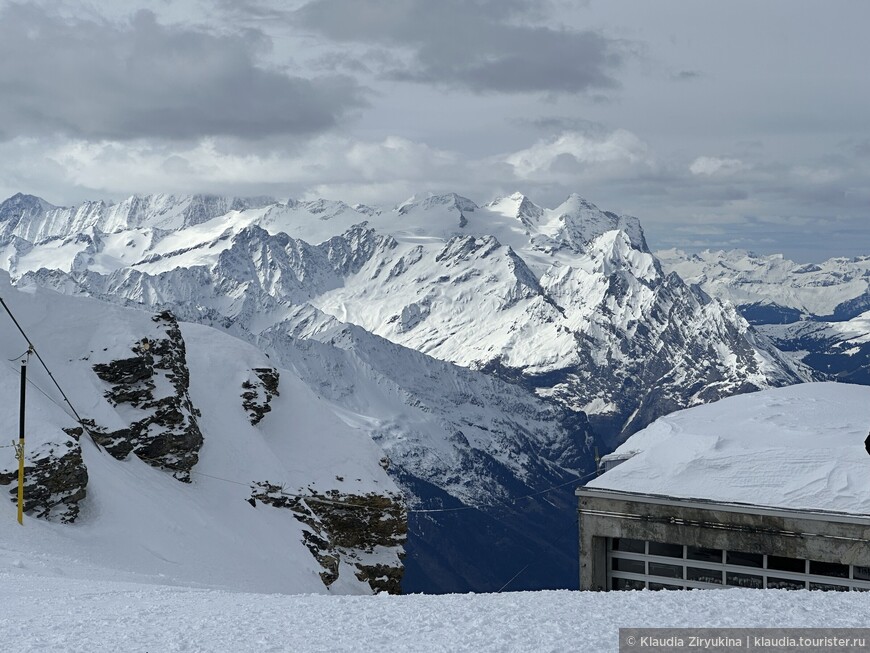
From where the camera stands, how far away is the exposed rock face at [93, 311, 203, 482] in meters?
59.0

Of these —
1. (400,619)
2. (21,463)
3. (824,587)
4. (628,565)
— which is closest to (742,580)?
(824,587)

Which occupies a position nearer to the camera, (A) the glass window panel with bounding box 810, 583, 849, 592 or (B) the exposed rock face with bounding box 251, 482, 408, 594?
(A) the glass window panel with bounding box 810, 583, 849, 592

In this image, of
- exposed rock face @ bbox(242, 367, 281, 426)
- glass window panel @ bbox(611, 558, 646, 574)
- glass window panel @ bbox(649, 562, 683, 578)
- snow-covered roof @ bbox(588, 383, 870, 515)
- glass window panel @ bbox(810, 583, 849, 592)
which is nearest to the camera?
glass window panel @ bbox(810, 583, 849, 592)

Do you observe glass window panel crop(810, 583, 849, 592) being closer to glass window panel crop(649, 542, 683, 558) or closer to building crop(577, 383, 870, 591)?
building crop(577, 383, 870, 591)

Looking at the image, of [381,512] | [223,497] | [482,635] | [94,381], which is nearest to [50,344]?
[94,381]

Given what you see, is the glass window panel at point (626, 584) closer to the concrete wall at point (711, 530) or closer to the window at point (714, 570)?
the window at point (714, 570)

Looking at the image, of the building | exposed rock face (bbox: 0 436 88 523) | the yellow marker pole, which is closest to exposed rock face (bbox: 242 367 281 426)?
exposed rock face (bbox: 0 436 88 523)

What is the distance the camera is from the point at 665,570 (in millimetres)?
33188

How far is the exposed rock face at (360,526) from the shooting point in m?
62.9

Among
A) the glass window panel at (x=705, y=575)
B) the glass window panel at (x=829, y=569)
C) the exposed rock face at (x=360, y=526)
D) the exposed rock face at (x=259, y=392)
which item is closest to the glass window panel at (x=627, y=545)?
the glass window panel at (x=705, y=575)

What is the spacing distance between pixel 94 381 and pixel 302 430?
62.7 feet

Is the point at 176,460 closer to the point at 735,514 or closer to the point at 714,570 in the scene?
the point at 714,570

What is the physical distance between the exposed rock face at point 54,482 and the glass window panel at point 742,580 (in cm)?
3056

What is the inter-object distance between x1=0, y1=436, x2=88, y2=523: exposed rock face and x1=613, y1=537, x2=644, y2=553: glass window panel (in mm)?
26405
